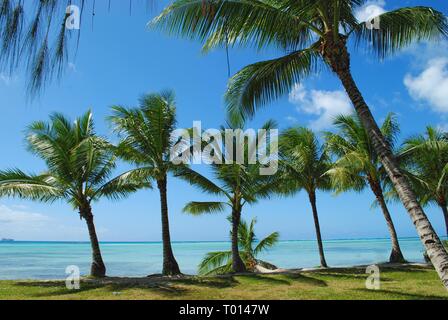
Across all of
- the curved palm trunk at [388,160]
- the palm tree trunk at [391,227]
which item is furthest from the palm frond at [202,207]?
the curved palm trunk at [388,160]

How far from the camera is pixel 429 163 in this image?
1742 centimetres

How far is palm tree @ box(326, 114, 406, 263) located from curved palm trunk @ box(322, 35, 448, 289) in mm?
10133

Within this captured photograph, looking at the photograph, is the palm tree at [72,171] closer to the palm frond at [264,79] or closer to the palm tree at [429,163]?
the palm frond at [264,79]

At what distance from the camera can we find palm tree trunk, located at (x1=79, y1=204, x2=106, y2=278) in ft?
48.5

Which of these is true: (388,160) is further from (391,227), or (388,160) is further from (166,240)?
(391,227)

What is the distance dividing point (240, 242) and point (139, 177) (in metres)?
7.51

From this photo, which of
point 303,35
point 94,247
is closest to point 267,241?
point 94,247

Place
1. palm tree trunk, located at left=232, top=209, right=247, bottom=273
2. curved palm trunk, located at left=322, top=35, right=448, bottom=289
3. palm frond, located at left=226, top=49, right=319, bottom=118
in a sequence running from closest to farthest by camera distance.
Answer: curved palm trunk, located at left=322, top=35, right=448, bottom=289
palm frond, located at left=226, top=49, right=319, bottom=118
palm tree trunk, located at left=232, top=209, right=247, bottom=273

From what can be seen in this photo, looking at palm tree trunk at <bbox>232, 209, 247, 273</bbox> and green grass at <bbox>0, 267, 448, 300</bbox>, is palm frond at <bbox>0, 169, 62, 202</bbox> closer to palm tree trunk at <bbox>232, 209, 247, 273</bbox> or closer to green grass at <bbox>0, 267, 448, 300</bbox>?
green grass at <bbox>0, 267, 448, 300</bbox>

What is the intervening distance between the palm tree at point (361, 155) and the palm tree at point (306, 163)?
744mm

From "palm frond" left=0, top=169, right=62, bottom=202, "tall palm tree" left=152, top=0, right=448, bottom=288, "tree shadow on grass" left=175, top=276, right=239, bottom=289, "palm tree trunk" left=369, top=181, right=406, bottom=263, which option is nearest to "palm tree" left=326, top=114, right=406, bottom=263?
"palm tree trunk" left=369, top=181, right=406, bottom=263

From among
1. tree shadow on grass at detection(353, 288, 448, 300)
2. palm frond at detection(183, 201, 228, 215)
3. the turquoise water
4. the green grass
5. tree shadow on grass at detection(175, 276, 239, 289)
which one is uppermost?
palm frond at detection(183, 201, 228, 215)

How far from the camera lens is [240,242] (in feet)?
65.0

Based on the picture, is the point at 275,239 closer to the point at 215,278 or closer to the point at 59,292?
the point at 215,278
